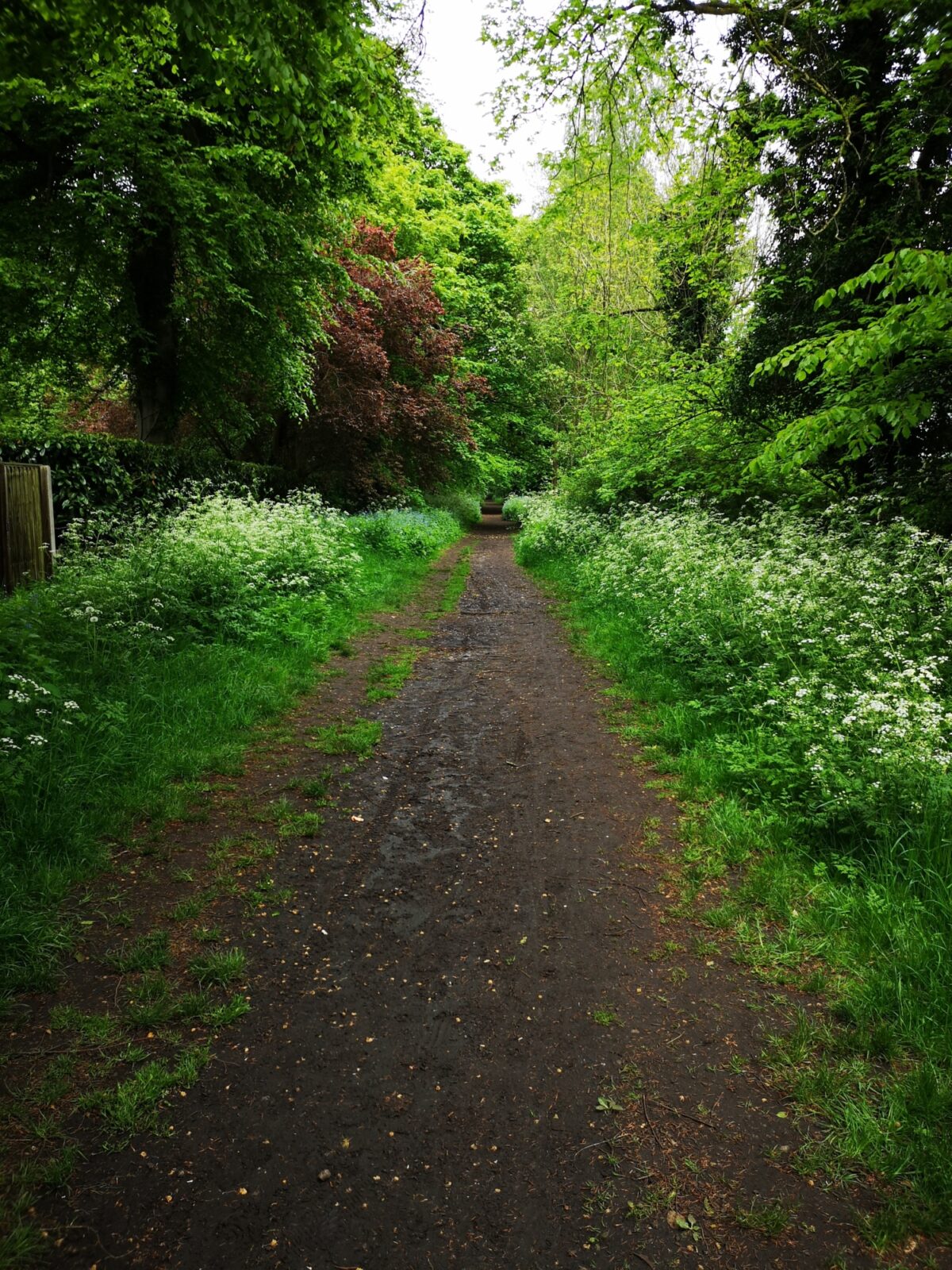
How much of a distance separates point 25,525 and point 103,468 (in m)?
2.18

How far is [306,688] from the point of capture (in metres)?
6.55

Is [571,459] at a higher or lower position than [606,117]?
lower

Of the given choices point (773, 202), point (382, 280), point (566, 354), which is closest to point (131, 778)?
point (773, 202)

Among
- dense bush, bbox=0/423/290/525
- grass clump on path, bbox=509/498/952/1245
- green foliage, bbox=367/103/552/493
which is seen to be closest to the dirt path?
grass clump on path, bbox=509/498/952/1245

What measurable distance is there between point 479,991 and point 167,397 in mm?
12622

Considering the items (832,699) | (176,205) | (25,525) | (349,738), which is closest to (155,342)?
(176,205)

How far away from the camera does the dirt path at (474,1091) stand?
194cm

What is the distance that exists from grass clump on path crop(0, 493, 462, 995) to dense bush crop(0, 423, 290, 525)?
571 millimetres

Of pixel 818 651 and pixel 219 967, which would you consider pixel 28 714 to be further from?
pixel 818 651

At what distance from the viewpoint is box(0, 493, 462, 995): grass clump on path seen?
11.6ft

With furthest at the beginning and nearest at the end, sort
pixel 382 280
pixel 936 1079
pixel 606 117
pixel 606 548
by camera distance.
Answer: pixel 382 280 → pixel 606 548 → pixel 606 117 → pixel 936 1079

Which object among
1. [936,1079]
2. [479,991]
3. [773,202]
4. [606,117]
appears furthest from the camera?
[773,202]

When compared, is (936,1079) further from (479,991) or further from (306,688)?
(306,688)

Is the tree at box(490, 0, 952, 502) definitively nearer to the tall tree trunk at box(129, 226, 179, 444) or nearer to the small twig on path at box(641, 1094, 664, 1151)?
the small twig on path at box(641, 1094, 664, 1151)
